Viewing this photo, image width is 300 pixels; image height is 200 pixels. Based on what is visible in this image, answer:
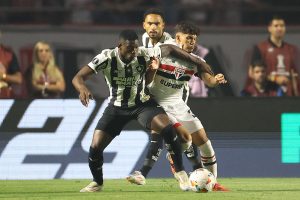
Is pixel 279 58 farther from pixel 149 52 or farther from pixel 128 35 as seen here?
pixel 128 35

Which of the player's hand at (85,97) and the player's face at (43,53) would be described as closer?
the player's hand at (85,97)

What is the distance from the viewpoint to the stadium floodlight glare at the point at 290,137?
15.4 meters

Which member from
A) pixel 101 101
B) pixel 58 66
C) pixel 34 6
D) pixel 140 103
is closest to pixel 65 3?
pixel 34 6

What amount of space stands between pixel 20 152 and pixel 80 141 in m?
0.84

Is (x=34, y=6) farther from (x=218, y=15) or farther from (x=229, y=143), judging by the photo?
(x=229, y=143)

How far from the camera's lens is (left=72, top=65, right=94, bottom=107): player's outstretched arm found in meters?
11.4

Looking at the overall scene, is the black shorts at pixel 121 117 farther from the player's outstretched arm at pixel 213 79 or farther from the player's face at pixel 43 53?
the player's face at pixel 43 53

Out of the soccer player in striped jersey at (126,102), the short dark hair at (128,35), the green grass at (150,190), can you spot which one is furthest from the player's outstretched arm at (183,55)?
the green grass at (150,190)

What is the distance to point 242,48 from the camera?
1730 cm

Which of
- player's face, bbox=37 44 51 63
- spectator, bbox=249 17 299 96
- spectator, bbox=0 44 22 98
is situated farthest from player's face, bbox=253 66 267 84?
spectator, bbox=0 44 22 98

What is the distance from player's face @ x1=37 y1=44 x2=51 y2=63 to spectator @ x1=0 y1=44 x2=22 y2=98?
0.35m

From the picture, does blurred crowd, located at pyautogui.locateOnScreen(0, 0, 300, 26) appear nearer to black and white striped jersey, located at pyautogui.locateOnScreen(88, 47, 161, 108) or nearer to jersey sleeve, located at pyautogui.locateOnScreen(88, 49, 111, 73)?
black and white striped jersey, located at pyautogui.locateOnScreen(88, 47, 161, 108)

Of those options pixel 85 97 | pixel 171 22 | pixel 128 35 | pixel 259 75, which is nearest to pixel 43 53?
pixel 171 22

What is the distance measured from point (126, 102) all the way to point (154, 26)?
1.18 metres
